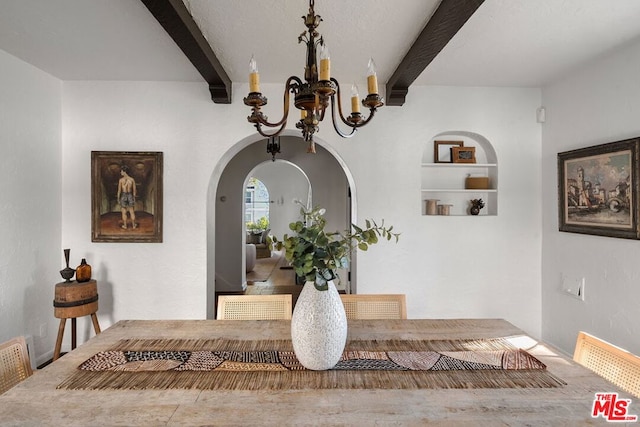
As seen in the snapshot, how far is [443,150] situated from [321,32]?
67.6 inches

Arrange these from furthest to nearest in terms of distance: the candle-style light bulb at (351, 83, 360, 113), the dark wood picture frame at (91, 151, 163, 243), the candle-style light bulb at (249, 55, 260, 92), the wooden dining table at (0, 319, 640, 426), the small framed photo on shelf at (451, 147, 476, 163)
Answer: the small framed photo on shelf at (451, 147, 476, 163) < the dark wood picture frame at (91, 151, 163, 243) < the candle-style light bulb at (351, 83, 360, 113) < the candle-style light bulb at (249, 55, 260, 92) < the wooden dining table at (0, 319, 640, 426)

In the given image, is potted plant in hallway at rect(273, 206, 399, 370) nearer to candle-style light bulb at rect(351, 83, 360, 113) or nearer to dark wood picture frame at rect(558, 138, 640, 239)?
candle-style light bulb at rect(351, 83, 360, 113)

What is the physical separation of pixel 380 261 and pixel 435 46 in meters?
1.79

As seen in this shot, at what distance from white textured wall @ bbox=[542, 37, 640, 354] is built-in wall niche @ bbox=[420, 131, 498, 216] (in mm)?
468

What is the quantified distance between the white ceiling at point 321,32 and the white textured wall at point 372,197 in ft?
0.85

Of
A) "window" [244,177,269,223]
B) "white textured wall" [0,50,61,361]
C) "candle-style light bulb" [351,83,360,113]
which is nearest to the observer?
"candle-style light bulb" [351,83,360,113]

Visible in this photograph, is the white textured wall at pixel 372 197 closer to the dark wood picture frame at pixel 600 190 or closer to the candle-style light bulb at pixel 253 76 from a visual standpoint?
the dark wood picture frame at pixel 600 190

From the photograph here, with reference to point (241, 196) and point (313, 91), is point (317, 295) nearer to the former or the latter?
point (313, 91)

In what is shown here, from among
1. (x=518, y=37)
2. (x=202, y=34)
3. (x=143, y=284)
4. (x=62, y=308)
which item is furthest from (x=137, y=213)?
(x=518, y=37)

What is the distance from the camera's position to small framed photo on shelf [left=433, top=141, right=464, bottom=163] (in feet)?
10.9

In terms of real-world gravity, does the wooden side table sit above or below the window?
below

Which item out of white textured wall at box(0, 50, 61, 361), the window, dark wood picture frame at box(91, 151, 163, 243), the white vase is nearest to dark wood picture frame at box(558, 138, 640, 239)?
the white vase

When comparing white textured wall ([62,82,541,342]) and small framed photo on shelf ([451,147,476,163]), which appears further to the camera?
small framed photo on shelf ([451,147,476,163])

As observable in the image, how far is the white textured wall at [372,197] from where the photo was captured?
3129mm
